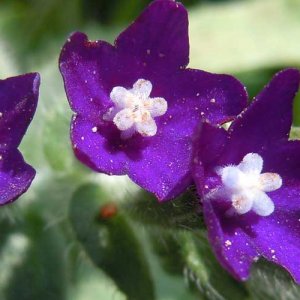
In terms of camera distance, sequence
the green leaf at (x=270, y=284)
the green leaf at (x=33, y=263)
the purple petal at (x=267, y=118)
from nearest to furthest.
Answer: the purple petal at (x=267, y=118) < the green leaf at (x=270, y=284) < the green leaf at (x=33, y=263)

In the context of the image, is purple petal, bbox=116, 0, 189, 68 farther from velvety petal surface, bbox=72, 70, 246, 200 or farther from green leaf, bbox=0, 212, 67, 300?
green leaf, bbox=0, 212, 67, 300

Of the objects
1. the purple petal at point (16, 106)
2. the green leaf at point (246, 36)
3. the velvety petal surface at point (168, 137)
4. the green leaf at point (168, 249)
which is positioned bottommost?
the green leaf at point (246, 36)

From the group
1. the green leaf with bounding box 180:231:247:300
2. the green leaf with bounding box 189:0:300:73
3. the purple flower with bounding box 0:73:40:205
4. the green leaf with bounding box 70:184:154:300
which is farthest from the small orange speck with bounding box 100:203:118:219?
the green leaf with bounding box 189:0:300:73

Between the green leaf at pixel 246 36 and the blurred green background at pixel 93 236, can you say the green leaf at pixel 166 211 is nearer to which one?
the blurred green background at pixel 93 236

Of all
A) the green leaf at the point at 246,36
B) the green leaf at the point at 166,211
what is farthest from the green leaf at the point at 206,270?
the green leaf at the point at 246,36

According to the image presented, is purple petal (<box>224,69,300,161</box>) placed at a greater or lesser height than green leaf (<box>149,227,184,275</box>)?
greater
